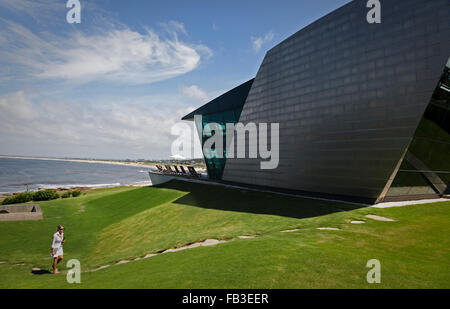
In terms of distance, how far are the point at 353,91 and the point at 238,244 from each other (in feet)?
41.9

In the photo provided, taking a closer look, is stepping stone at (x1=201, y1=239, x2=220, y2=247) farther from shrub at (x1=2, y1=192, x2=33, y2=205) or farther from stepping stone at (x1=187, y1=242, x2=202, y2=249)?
shrub at (x1=2, y1=192, x2=33, y2=205)

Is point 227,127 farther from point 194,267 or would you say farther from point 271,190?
point 194,267

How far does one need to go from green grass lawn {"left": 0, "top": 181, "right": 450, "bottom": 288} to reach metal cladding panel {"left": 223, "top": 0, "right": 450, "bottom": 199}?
2.81m

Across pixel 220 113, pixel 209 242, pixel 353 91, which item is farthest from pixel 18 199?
pixel 353 91

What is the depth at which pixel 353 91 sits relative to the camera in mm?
16203

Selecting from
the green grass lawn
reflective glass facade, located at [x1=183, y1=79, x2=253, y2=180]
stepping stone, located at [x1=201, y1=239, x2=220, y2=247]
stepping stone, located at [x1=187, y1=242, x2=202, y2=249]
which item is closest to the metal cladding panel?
the green grass lawn

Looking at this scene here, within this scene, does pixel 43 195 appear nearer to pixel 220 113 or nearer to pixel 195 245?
pixel 220 113

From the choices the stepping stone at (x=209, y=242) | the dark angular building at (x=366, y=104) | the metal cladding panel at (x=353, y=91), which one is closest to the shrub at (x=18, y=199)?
the metal cladding panel at (x=353, y=91)

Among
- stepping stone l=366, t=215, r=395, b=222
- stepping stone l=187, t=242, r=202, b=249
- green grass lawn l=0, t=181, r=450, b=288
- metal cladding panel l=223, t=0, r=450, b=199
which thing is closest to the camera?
green grass lawn l=0, t=181, r=450, b=288

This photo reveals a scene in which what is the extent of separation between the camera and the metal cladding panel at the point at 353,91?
1350cm

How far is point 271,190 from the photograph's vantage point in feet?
74.6

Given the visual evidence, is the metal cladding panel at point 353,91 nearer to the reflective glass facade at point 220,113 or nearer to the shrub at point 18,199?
the reflective glass facade at point 220,113

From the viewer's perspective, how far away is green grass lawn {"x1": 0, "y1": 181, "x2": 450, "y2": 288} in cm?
565
